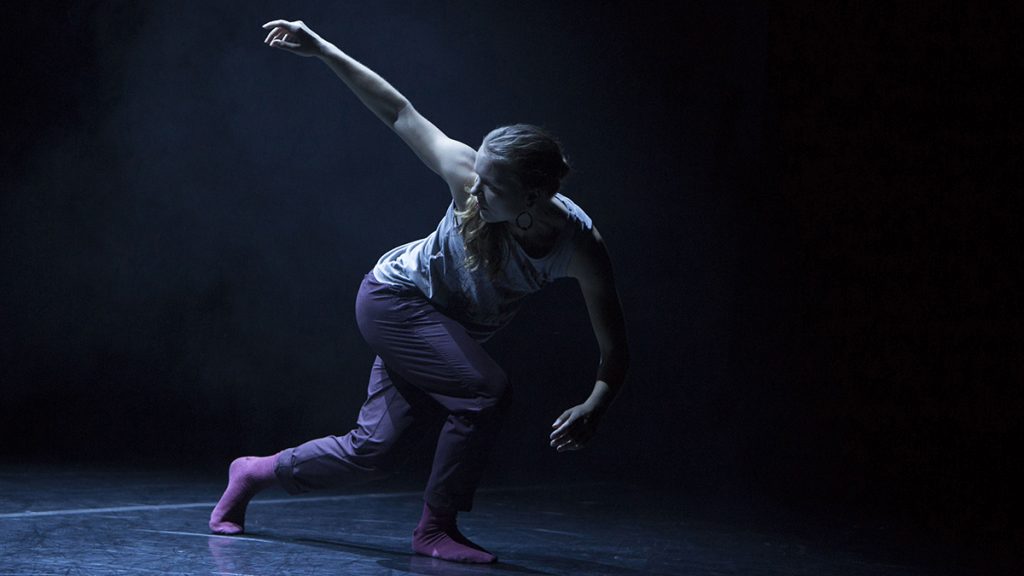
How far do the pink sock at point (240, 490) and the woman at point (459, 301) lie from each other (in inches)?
2.1

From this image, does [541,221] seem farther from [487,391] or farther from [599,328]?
[487,391]

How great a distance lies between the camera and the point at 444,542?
7.14 feet

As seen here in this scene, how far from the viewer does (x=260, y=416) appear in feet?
15.3

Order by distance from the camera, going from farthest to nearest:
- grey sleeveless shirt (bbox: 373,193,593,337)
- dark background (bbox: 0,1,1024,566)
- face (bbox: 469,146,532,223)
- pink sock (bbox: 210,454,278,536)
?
dark background (bbox: 0,1,1024,566) → pink sock (bbox: 210,454,278,536) → grey sleeveless shirt (bbox: 373,193,593,337) → face (bbox: 469,146,532,223)

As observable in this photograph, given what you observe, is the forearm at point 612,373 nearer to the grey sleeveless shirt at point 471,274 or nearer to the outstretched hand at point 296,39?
the grey sleeveless shirt at point 471,274

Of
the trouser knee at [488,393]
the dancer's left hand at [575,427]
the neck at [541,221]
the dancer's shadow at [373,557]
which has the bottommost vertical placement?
the dancer's shadow at [373,557]

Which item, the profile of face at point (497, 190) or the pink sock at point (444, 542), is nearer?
the profile of face at point (497, 190)

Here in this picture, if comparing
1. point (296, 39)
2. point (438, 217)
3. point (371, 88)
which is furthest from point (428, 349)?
point (438, 217)

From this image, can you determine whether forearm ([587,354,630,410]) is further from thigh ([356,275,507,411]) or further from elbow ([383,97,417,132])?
elbow ([383,97,417,132])

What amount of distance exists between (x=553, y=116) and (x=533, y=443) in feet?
4.54

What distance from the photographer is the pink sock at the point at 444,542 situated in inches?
84.4

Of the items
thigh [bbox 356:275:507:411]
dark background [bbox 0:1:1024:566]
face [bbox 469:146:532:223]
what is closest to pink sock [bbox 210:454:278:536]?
thigh [bbox 356:275:507:411]

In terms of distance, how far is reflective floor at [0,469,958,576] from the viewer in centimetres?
205

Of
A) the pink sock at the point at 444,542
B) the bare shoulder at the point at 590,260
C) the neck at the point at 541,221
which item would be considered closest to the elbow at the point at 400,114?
the neck at the point at 541,221
